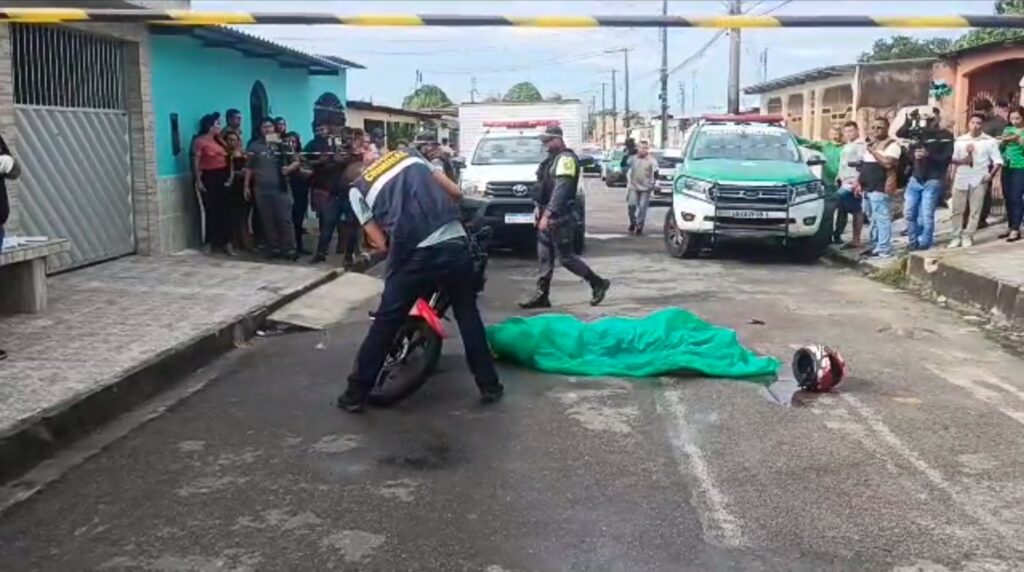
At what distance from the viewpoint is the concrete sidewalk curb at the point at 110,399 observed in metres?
5.59

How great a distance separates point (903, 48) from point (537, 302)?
160 feet

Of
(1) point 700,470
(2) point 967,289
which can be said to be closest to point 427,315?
(1) point 700,470

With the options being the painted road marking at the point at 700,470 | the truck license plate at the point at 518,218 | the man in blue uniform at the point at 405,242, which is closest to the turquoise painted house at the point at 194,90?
the truck license plate at the point at 518,218

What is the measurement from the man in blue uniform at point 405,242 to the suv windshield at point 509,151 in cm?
996

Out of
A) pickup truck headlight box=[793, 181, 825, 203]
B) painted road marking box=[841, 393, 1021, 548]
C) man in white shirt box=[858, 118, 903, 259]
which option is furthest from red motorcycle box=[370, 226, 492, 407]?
man in white shirt box=[858, 118, 903, 259]

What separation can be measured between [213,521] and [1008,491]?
12.3 feet

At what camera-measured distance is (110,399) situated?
261 inches

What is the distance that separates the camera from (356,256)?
14.1 m

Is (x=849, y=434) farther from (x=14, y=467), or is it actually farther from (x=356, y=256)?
(x=356, y=256)

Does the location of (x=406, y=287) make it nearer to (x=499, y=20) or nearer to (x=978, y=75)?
(x=499, y=20)

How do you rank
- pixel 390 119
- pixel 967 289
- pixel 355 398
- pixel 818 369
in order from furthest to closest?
pixel 390 119 → pixel 967 289 → pixel 818 369 → pixel 355 398

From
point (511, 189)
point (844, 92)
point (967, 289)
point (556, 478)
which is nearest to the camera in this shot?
point (556, 478)

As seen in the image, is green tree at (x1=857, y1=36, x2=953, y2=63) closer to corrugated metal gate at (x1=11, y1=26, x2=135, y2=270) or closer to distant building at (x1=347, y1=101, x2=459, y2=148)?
distant building at (x1=347, y1=101, x2=459, y2=148)

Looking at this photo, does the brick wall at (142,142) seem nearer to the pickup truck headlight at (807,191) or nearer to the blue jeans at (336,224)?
the blue jeans at (336,224)
